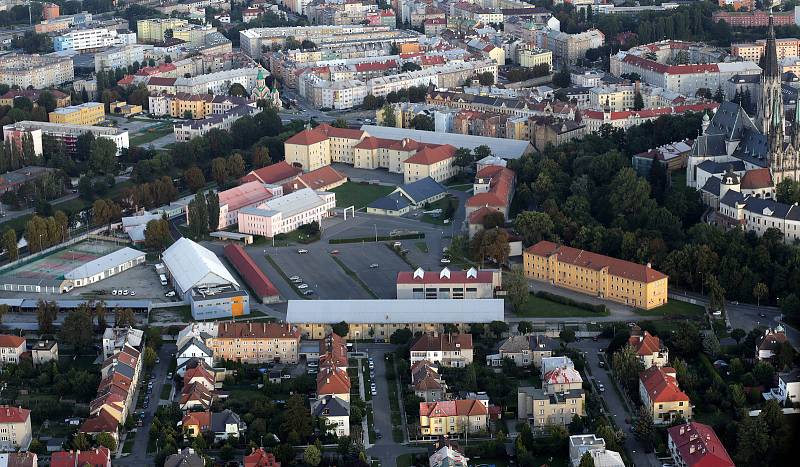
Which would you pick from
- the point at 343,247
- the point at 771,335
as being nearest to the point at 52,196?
the point at 343,247

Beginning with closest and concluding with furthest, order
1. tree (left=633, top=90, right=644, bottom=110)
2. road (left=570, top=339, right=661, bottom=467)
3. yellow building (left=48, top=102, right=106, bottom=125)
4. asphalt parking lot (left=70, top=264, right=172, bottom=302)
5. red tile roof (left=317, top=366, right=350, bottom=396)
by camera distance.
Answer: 1. road (left=570, top=339, right=661, bottom=467)
2. red tile roof (left=317, top=366, right=350, bottom=396)
3. asphalt parking lot (left=70, top=264, right=172, bottom=302)
4. tree (left=633, top=90, right=644, bottom=110)
5. yellow building (left=48, top=102, right=106, bottom=125)

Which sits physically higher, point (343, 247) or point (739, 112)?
point (739, 112)

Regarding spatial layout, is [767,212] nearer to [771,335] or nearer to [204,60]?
[771,335]

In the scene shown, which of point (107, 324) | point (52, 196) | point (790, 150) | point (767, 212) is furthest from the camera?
point (52, 196)

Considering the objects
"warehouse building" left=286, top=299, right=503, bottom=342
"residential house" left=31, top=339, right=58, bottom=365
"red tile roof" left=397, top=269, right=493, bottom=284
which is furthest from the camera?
"red tile roof" left=397, top=269, right=493, bottom=284

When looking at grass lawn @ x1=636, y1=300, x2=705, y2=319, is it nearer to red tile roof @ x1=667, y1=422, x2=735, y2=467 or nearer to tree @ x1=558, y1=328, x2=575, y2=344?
tree @ x1=558, y1=328, x2=575, y2=344

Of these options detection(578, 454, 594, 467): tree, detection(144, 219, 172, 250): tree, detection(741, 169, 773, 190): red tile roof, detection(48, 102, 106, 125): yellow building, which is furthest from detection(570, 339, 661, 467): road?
detection(48, 102, 106, 125): yellow building

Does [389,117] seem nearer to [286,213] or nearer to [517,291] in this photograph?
[286,213]
